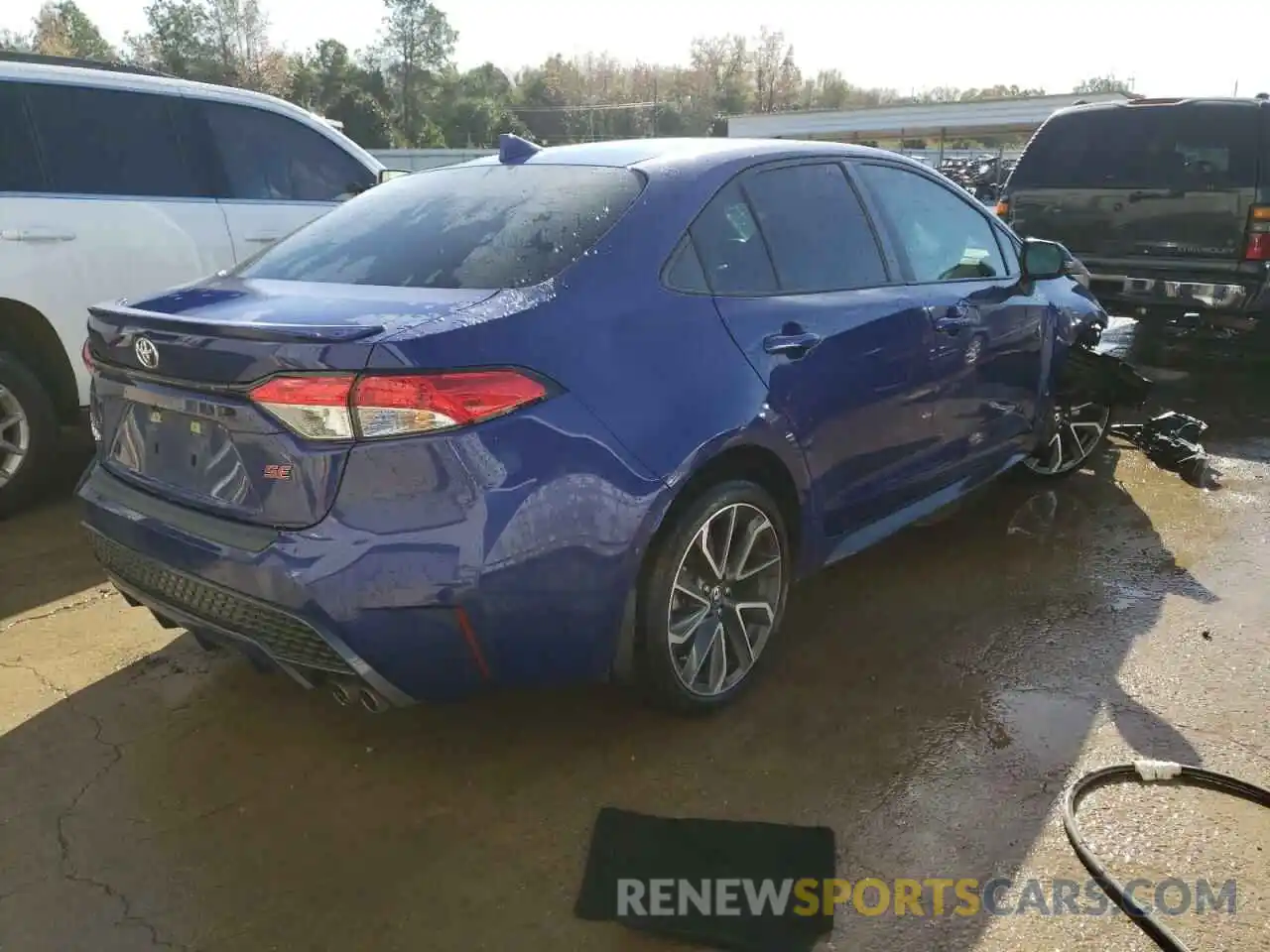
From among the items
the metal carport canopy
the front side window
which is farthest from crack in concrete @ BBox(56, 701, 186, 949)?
the metal carport canopy

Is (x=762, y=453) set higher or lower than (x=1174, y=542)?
higher

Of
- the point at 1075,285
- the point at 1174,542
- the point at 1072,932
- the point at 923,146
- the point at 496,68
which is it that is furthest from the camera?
the point at 496,68

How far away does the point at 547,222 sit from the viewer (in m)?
2.95

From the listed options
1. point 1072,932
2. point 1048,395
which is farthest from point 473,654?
point 1048,395

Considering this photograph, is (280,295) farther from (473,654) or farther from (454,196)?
(473,654)

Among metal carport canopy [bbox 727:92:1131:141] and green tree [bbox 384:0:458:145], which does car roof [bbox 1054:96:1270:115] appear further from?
green tree [bbox 384:0:458:145]

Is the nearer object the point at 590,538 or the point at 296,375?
the point at 296,375

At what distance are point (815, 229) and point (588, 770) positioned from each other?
1894mm

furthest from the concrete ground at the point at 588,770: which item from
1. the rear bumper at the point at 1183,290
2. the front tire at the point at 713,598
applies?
the rear bumper at the point at 1183,290

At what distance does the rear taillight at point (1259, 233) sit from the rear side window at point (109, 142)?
6.60m

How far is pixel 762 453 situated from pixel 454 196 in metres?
1.27

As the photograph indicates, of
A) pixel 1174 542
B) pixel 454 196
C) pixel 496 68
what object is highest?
pixel 496 68

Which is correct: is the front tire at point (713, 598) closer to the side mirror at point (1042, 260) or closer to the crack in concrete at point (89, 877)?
the crack in concrete at point (89, 877)

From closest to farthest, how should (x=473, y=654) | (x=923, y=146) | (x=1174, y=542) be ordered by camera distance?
(x=473, y=654), (x=1174, y=542), (x=923, y=146)
